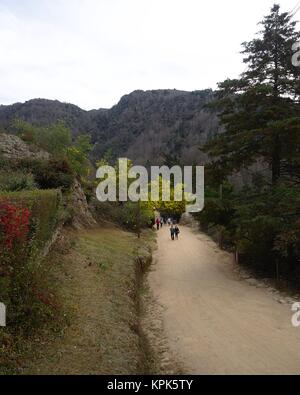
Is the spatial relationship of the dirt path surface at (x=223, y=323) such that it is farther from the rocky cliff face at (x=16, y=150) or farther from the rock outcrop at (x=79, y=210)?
the rocky cliff face at (x=16, y=150)

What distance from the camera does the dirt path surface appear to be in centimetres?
1033

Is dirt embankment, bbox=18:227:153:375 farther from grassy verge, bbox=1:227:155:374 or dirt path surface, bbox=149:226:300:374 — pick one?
dirt path surface, bbox=149:226:300:374

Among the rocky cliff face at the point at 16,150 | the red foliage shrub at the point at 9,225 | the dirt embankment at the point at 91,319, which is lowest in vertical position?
the dirt embankment at the point at 91,319

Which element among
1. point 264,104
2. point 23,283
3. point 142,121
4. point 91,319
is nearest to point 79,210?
point 264,104

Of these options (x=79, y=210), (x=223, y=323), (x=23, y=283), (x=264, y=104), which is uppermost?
(x=264, y=104)

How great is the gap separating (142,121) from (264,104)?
152 m

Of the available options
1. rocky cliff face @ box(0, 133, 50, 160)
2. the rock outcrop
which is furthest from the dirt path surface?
rocky cliff face @ box(0, 133, 50, 160)

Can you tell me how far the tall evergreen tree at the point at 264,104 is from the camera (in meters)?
20.4

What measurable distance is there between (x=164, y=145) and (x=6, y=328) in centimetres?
14450

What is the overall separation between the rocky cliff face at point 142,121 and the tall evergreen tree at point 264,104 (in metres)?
107

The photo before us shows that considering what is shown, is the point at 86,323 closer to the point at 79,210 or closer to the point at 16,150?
the point at 16,150

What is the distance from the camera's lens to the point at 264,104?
21469 millimetres

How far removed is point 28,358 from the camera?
25.8 ft

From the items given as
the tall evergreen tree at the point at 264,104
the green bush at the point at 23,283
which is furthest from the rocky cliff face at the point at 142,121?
the green bush at the point at 23,283
